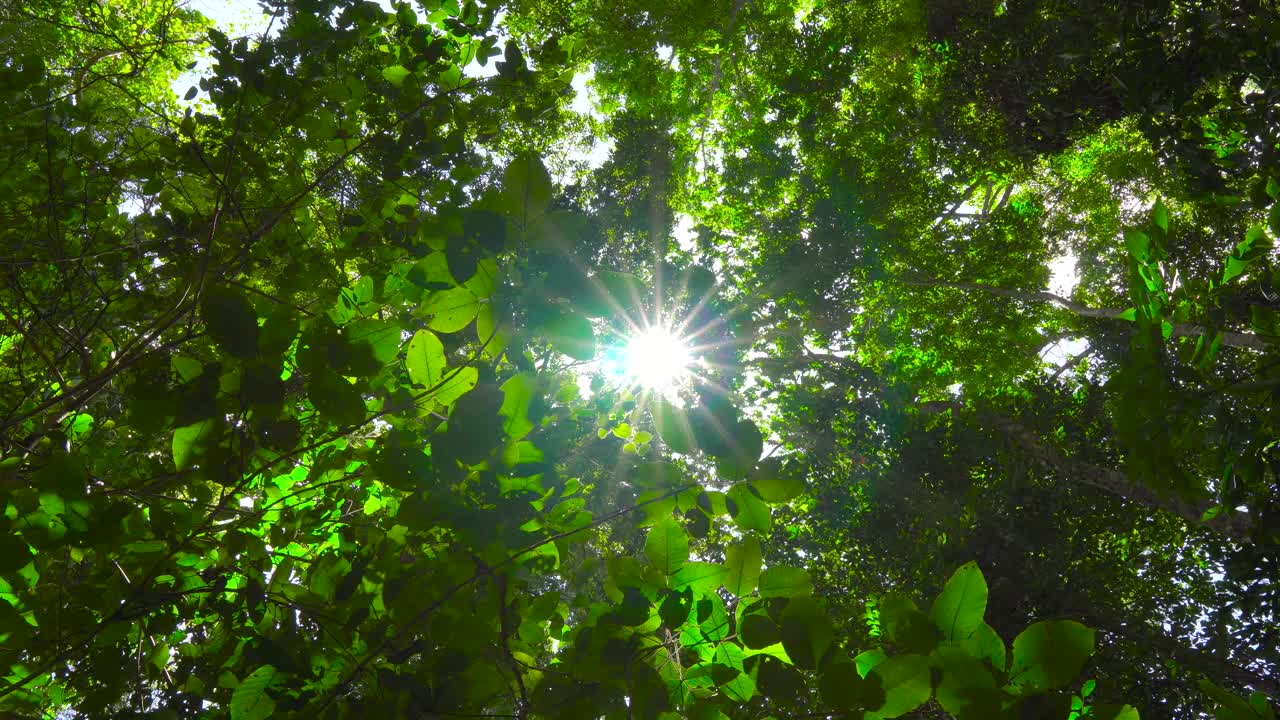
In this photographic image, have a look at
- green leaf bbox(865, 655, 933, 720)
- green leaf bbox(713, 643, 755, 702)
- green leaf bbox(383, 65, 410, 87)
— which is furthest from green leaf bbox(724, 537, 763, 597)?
green leaf bbox(383, 65, 410, 87)

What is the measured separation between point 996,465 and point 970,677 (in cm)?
686

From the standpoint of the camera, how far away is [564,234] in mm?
→ 927

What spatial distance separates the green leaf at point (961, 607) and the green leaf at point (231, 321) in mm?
921

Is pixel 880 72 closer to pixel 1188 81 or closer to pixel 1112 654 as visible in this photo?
pixel 1188 81

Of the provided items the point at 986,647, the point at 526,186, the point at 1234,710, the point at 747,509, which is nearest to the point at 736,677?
the point at 747,509

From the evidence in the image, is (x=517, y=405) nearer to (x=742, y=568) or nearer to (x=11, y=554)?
(x=742, y=568)

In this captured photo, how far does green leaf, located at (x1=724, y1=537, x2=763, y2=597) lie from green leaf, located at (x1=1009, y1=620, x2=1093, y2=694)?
A: 0.35m

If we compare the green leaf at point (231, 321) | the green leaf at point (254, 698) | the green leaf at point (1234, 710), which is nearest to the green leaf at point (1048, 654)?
the green leaf at point (1234, 710)

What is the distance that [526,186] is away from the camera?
35.5 inches

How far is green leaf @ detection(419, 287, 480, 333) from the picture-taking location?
0.90m

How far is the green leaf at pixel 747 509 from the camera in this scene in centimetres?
94

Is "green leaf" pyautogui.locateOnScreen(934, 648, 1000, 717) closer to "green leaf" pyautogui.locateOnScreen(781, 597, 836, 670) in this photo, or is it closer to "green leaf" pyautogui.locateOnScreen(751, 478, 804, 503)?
"green leaf" pyautogui.locateOnScreen(781, 597, 836, 670)

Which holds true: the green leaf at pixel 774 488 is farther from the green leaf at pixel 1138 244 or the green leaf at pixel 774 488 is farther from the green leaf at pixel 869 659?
the green leaf at pixel 1138 244

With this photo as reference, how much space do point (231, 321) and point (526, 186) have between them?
0.44 meters
